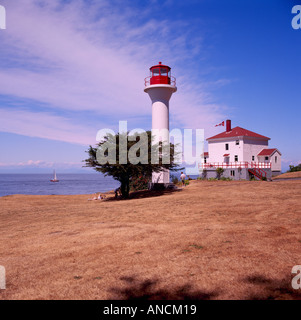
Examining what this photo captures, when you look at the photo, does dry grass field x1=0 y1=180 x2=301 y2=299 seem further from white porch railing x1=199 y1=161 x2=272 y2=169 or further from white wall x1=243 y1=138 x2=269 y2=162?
white wall x1=243 y1=138 x2=269 y2=162

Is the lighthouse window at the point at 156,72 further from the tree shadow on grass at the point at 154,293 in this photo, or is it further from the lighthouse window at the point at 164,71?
the tree shadow on grass at the point at 154,293

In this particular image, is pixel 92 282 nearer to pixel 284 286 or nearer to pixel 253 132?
pixel 284 286

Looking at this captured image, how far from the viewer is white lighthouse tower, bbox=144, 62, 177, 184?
2953 cm

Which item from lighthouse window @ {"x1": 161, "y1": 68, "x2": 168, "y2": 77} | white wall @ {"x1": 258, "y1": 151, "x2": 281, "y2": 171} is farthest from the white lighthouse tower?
white wall @ {"x1": 258, "y1": 151, "x2": 281, "y2": 171}

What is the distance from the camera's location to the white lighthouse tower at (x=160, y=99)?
29.5 meters

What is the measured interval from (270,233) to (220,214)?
13.2ft

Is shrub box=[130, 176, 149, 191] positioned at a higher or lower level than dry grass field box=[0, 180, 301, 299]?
higher

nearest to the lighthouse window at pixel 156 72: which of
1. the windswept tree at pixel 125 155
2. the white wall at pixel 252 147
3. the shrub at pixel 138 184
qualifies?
the windswept tree at pixel 125 155

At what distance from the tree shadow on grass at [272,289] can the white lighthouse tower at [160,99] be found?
23307mm

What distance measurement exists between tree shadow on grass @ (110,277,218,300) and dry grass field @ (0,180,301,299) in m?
0.02

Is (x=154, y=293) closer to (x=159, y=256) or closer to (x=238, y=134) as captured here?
(x=159, y=256)

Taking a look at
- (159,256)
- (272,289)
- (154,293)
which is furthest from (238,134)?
(154,293)
